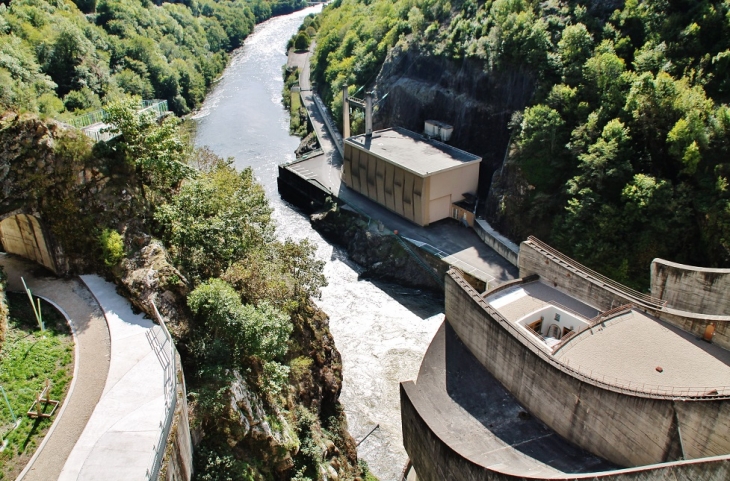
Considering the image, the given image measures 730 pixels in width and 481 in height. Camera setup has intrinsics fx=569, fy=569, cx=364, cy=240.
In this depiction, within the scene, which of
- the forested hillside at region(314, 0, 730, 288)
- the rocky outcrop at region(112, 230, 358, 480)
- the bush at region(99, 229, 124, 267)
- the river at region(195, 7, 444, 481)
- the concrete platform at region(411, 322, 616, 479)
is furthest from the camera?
the forested hillside at region(314, 0, 730, 288)

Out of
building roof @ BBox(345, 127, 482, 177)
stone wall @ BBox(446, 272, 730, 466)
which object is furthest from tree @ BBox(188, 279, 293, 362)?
building roof @ BBox(345, 127, 482, 177)

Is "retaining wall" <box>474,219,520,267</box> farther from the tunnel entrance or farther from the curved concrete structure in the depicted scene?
the tunnel entrance

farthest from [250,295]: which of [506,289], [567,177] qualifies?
[567,177]

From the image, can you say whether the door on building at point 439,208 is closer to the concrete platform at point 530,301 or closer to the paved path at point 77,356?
the concrete platform at point 530,301

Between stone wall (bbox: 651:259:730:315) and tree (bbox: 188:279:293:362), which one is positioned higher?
tree (bbox: 188:279:293:362)

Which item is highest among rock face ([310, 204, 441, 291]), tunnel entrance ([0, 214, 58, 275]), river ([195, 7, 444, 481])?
tunnel entrance ([0, 214, 58, 275])

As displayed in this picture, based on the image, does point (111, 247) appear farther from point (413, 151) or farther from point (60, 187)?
point (413, 151)

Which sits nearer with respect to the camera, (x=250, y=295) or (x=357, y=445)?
(x=250, y=295)

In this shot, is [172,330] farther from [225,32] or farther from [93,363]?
[225,32]
